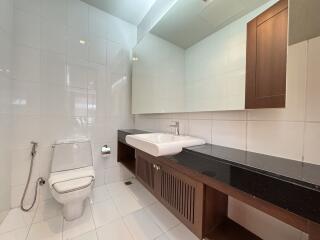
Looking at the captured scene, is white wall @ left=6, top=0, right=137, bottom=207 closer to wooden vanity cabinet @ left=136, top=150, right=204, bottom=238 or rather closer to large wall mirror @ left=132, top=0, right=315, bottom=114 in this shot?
large wall mirror @ left=132, top=0, right=315, bottom=114

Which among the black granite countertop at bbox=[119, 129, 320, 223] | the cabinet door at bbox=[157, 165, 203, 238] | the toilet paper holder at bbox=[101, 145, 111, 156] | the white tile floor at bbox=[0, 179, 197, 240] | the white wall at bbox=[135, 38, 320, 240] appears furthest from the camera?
the toilet paper holder at bbox=[101, 145, 111, 156]

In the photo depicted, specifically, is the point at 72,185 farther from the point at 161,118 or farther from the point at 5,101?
the point at 161,118

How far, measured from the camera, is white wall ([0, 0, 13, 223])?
1363mm

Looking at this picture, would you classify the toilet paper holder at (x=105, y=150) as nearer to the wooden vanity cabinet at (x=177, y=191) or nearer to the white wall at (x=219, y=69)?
Result: the wooden vanity cabinet at (x=177, y=191)

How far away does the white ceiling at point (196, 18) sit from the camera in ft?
3.69

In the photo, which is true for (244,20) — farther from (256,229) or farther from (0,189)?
(0,189)

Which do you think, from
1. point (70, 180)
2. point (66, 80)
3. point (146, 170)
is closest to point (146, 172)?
point (146, 170)

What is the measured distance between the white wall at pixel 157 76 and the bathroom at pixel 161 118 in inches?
0.7

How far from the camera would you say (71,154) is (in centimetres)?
175

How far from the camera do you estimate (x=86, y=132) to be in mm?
1981

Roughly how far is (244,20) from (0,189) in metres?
2.52

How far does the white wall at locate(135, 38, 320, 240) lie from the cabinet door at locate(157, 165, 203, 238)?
1.29ft

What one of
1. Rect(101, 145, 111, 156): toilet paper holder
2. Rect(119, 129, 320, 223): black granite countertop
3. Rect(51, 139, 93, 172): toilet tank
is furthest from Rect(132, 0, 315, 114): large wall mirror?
Rect(51, 139, 93, 172): toilet tank

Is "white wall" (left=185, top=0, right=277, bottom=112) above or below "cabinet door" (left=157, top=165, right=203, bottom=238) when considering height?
above
